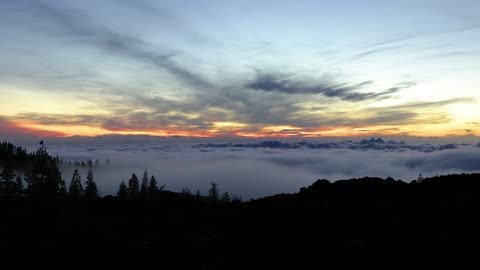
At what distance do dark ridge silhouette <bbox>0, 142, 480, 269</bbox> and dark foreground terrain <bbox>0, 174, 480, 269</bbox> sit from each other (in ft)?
0.31

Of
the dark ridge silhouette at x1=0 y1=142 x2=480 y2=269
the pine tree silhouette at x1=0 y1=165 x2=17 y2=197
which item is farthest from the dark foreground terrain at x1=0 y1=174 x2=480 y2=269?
the pine tree silhouette at x1=0 y1=165 x2=17 y2=197

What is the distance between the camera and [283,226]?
3784 centimetres

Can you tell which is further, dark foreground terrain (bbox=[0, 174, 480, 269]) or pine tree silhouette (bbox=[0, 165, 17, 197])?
pine tree silhouette (bbox=[0, 165, 17, 197])

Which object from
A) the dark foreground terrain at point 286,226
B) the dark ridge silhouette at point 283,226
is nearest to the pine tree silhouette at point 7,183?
the dark ridge silhouette at point 283,226

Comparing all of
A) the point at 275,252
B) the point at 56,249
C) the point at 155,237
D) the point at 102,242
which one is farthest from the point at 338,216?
the point at 56,249

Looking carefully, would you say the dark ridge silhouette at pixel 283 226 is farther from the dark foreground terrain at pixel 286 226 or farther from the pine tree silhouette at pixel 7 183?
the pine tree silhouette at pixel 7 183

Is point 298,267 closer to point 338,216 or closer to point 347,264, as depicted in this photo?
point 347,264

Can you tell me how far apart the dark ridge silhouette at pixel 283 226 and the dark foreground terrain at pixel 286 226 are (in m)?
0.10

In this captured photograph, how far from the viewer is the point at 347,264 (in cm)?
2625

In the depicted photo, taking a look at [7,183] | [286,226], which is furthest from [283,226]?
[7,183]

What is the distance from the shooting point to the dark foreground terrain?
29000mm

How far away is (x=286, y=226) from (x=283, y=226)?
30cm

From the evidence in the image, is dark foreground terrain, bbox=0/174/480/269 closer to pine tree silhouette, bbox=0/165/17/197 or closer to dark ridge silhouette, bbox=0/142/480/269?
dark ridge silhouette, bbox=0/142/480/269

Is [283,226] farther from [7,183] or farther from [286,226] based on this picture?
[7,183]
